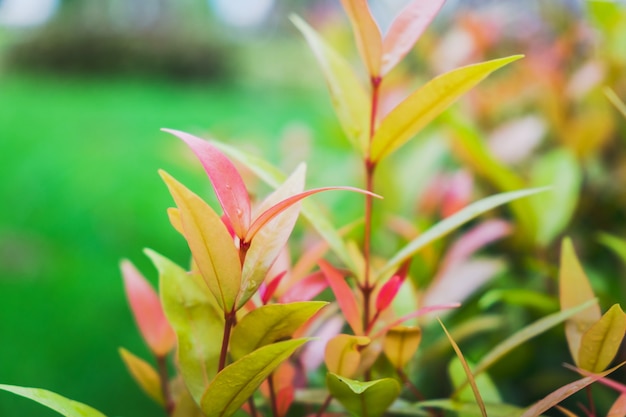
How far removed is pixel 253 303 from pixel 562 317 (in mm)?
277

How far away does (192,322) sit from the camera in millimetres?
545

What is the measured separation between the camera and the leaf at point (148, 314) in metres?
0.63

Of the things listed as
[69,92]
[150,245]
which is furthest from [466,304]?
[69,92]

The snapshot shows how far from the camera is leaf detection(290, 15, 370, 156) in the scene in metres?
0.59

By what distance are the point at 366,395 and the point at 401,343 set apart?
68mm

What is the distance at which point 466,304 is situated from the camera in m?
0.97

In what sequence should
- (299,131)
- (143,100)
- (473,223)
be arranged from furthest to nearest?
(143,100) → (299,131) → (473,223)

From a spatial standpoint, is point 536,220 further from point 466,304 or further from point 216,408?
point 216,408

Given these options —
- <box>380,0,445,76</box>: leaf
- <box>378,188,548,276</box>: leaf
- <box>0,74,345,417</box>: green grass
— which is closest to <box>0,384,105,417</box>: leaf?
<box>378,188,548,276</box>: leaf

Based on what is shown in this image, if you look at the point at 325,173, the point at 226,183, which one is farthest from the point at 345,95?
the point at 325,173

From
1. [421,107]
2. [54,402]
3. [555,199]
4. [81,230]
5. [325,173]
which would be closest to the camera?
[54,402]

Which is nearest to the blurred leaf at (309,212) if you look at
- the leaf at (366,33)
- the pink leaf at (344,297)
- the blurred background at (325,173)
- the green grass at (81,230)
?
the pink leaf at (344,297)

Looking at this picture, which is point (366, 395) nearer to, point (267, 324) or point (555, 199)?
point (267, 324)

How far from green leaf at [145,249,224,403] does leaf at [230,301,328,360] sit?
38 mm
